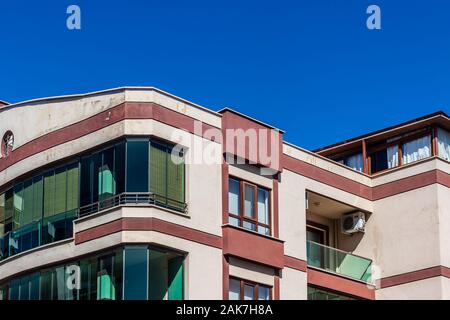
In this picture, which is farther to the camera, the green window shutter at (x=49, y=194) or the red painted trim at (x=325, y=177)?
the red painted trim at (x=325, y=177)

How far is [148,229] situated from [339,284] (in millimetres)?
8614

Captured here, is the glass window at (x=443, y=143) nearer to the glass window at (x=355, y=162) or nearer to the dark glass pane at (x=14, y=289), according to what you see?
the glass window at (x=355, y=162)

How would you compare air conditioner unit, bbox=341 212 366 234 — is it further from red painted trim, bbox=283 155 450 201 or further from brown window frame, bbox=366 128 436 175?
brown window frame, bbox=366 128 436 175

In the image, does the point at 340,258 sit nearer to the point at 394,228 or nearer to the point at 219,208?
the point at 394,228

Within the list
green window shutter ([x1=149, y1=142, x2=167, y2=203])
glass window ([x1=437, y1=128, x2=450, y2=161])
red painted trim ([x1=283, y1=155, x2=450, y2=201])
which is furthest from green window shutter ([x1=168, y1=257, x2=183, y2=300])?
glass window ([x1=437, y1=128, x2=450, y2=161])

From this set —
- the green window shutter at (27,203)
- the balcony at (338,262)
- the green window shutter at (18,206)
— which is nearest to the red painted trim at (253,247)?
the balcony at (338,262)

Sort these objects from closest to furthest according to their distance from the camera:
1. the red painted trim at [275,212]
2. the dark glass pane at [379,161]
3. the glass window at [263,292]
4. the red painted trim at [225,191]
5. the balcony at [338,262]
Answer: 1. the red painted trim at [225,191]
2. the glass window at [263,292]
3. the red painted trim at [275,212]
4. the balcony at [338,262]
5. the dark glass pane at [379,161]

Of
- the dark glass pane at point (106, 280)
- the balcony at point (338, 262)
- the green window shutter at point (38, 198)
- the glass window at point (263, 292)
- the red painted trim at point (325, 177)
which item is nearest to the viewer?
the dark glass pane at point (106, 280)

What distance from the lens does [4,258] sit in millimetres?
35750

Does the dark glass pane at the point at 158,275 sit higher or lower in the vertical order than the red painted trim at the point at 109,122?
lower

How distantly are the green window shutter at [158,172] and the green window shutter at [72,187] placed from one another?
271 cm

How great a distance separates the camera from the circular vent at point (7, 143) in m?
37.1

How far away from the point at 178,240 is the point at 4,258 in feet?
21.1
